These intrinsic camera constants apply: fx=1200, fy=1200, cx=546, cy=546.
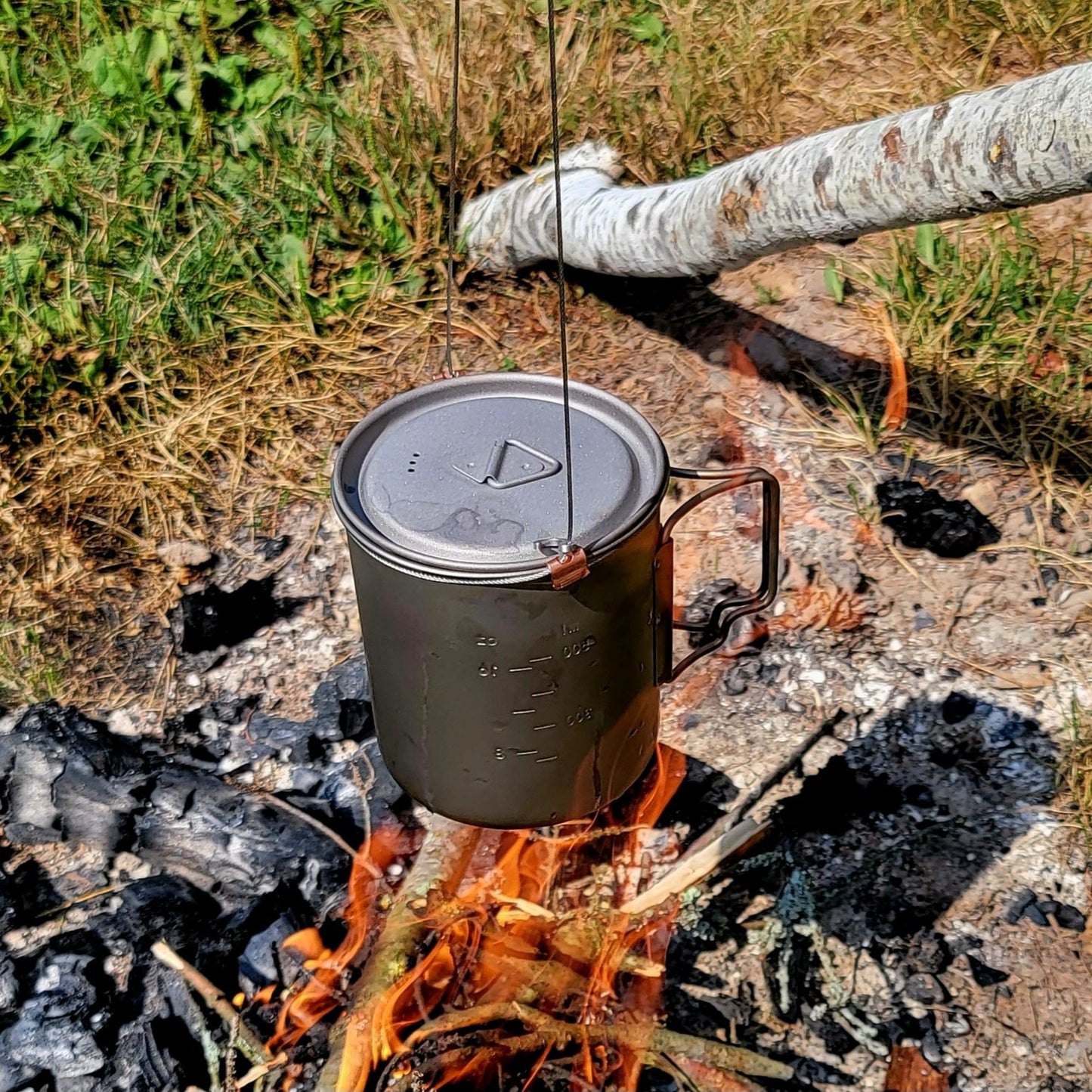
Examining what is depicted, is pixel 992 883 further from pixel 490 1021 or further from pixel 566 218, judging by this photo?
pixel 566 218

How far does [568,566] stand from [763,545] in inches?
25.1

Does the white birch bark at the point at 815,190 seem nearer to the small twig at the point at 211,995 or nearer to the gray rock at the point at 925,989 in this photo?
the gray rock at the point at 925,989

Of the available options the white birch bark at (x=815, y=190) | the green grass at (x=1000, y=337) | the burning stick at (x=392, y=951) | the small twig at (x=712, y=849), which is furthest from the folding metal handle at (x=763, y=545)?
the green grass at (x=1000, y=337)

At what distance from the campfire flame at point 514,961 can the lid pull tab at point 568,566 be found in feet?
3.63

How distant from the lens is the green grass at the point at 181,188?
164 inches

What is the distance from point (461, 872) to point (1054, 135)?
2103 millimetres

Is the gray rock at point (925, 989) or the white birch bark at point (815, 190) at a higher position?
the white birch bark at point (815, 190)

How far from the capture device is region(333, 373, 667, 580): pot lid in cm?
197

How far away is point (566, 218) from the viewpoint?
159 inches

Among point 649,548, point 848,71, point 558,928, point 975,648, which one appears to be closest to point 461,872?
point 558,928

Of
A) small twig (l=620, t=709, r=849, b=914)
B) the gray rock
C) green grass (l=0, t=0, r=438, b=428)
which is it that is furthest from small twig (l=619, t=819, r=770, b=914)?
green grass (l=0, t=0, r=438, b=428)

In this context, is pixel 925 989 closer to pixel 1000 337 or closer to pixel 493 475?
pixel 493 475

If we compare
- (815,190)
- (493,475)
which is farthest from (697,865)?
(815,190)

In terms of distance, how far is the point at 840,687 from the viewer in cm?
328
